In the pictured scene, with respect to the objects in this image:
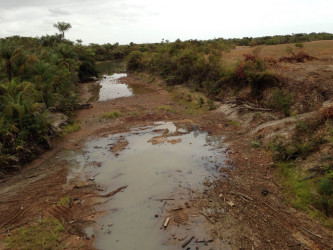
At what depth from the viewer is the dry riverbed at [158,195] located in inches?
262

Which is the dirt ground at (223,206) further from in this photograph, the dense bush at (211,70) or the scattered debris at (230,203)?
the dense bush at (211,70)

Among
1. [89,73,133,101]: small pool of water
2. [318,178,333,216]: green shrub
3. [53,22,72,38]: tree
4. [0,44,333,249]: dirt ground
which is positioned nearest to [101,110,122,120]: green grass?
[0,44,333,249]: dirt ground

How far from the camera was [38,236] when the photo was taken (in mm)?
6727

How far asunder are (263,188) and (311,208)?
5.36ft

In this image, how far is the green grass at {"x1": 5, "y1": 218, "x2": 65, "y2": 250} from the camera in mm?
6408

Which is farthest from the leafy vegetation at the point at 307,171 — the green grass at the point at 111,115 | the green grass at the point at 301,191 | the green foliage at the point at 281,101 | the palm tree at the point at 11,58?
the palm tree at the point at 11,58

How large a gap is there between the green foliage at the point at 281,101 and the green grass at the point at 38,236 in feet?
38.6

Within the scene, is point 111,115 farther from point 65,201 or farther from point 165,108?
point 65,201

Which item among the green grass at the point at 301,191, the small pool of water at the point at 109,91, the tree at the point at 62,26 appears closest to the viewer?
the green grass at the point at 301,191

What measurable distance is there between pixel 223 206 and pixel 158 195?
227cm

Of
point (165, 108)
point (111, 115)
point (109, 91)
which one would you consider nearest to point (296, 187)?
point (165, 108)

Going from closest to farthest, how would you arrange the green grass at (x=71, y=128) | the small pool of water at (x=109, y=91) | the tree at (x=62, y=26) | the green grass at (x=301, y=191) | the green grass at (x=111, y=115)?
the green grass at (x=301, y=191) → the green grass at (x=71, y=128) → the green grass at (x=111, y=115) → the small pool of water at (x=109, y=91) → the tree at (x=62, y=26)

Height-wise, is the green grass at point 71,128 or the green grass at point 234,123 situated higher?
the green grass at point 71,128

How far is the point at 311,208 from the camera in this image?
7254 mm
